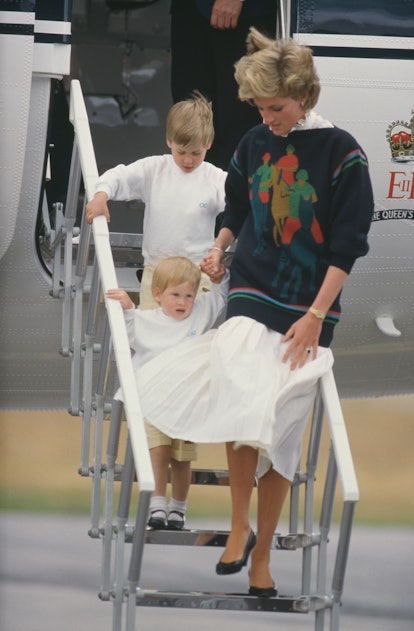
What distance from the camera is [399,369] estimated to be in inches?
272

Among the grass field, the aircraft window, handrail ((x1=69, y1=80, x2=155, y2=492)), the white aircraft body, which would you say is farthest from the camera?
the grass field

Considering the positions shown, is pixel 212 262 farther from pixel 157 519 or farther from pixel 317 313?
pixel 157 519

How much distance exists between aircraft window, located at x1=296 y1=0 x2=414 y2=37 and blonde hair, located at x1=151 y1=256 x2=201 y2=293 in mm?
1404

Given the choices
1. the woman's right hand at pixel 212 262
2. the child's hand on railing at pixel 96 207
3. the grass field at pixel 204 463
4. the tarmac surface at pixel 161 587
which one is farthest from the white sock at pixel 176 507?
the grass field at pixel 204 463

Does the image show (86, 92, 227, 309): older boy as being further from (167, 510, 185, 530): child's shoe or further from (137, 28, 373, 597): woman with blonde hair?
(167, 510, 185, 530): child's shoe

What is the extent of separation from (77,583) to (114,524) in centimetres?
671

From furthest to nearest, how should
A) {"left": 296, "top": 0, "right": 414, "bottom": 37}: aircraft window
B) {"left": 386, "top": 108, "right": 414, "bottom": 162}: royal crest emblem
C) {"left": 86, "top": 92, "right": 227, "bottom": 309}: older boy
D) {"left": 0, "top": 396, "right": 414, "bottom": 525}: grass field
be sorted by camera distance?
1. {"left": 0, "top": 396, "right": 414, "bottom": 525}: grass field
2. {"left": 386, "top": 108, "right": 414, "bottom": 162}: royal crest emblem
3. {"left": 296, "top": 0, "right": 414, "bottom": 37}: aircraft window
4. {"left": 86, "top": 92, "right": 227, "bottom": 309}: older boy

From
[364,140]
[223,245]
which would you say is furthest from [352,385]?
[223,245]

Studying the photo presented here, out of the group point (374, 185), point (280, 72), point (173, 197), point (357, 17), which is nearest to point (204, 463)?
point (374, 185)

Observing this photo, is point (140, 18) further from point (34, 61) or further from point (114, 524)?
point (114, 524)

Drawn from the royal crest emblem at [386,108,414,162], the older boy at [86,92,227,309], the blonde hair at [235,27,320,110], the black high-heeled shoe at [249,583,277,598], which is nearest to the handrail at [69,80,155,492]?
the older boy at [86,92,227,309]

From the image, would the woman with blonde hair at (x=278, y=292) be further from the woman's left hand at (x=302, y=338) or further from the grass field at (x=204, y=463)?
the grass field at (x=204, y=463)

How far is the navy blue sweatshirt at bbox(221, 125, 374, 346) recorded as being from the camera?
14.3ft

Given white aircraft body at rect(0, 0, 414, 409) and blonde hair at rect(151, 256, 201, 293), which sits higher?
white aircraft body at rect(0, 0, 414, 409)
